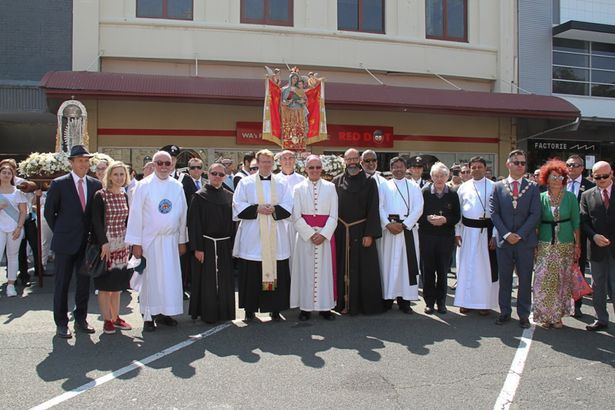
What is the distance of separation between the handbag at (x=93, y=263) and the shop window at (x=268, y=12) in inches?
451

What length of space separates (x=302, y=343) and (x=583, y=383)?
261 centimetres

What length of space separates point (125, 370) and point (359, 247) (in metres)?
3.19

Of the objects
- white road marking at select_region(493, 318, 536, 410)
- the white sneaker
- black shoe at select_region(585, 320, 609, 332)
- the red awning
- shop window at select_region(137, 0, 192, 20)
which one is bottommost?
white road marking at select_region(493, 318, 536, 410)

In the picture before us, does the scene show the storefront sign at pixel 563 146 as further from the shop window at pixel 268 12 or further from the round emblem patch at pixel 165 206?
the round emblem patch at pixel 165 206

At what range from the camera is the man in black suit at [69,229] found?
19.2 ft

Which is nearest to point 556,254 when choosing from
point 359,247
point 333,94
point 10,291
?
point 359,247

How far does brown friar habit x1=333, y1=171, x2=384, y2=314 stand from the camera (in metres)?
6.78

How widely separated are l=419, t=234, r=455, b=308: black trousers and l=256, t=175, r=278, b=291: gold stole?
200cm

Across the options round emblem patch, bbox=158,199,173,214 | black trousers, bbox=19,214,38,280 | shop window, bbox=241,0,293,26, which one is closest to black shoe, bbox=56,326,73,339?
round emblem patch, bbox=158,199,173,214

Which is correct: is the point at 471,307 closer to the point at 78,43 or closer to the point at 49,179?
the point at 49,179

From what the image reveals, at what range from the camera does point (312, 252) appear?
21.9 feet

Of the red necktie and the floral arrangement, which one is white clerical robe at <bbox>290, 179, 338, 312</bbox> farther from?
the floral arrangement

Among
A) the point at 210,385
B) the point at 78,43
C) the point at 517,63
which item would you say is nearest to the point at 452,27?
the point at 517,63

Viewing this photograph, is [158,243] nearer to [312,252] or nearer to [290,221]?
[290,221]
